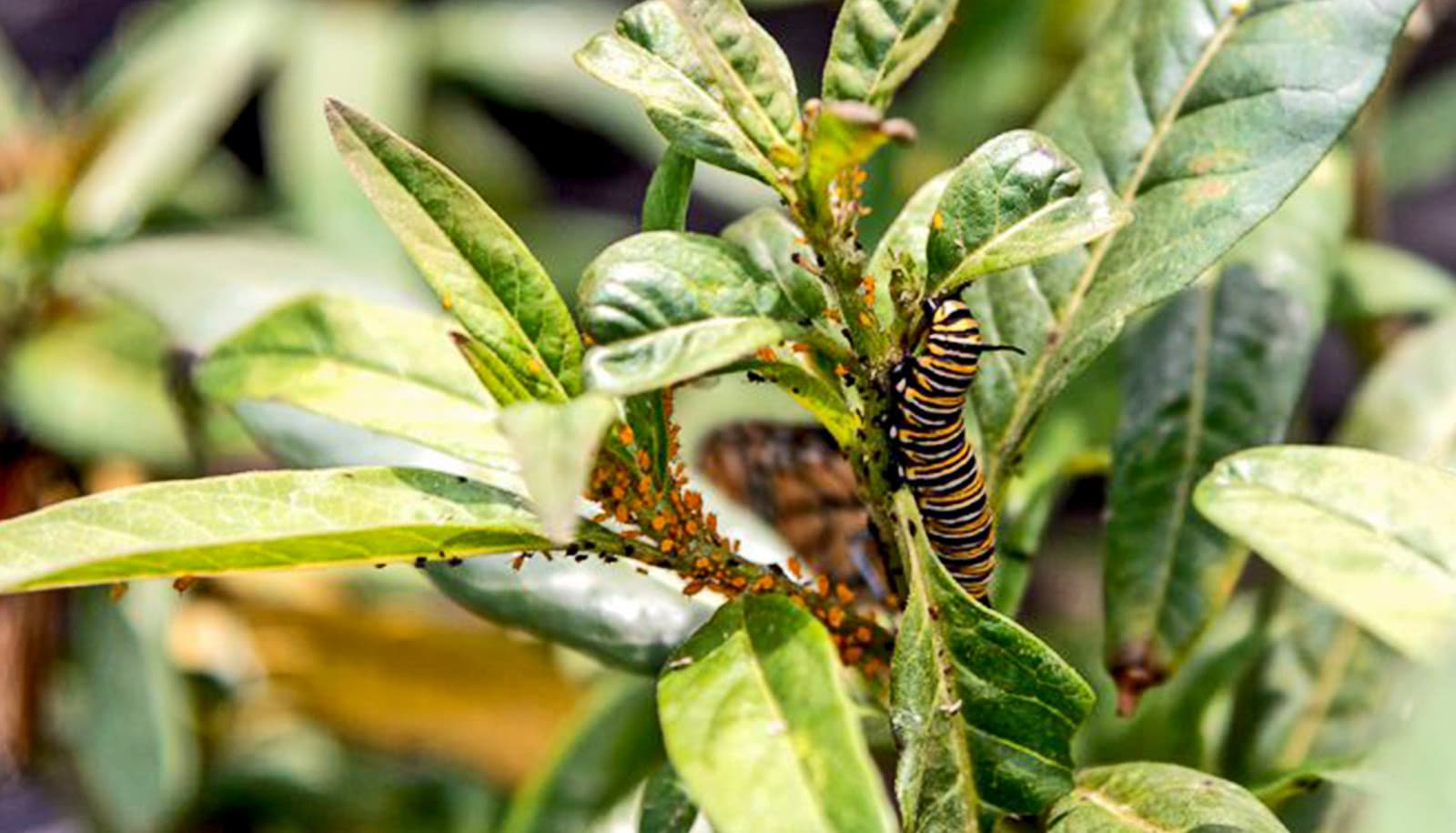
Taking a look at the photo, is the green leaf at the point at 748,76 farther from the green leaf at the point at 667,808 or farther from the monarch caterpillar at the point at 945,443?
the green leaf at the point at 667,808

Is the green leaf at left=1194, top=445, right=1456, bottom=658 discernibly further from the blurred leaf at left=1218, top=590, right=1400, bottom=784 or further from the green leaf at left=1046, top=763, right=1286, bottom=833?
the blurred leaf at left=1218, top=590, right=1400, bottom=784

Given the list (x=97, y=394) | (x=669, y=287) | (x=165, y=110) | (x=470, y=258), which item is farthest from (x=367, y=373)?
(x=165, y=110)

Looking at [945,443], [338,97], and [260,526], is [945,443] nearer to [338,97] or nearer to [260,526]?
[260,526]

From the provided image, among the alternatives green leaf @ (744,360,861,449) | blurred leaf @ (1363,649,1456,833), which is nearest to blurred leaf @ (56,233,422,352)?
green leaf @ (744,360,861,449)

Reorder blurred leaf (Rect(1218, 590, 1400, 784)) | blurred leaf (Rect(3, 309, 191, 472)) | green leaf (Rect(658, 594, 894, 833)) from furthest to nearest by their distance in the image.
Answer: blurred leaf (Rect(3, 309, 191, 472)) → blurred leaf (Rect(1218, 590, 1400, 784)) → green leaf (Rect(658, 594, 894, 833))

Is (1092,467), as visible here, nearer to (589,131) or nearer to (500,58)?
(500,58)

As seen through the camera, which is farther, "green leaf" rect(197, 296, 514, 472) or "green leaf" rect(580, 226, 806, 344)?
"green leaf" rect(197, 296, 514, 472)

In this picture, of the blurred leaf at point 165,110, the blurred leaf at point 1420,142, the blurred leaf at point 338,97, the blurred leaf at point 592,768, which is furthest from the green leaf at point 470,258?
the blurred leaf at point 1420,142
